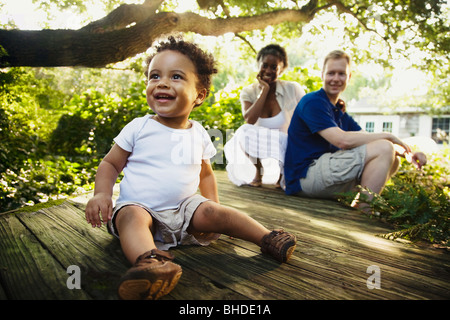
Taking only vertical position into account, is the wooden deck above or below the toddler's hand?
below

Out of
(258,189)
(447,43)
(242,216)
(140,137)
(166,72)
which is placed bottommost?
(258,189)

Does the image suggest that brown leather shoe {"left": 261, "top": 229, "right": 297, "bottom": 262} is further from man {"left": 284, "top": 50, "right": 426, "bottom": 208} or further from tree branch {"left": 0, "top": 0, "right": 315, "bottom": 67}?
tree branch {"left": 0, "top": 0, "right": 315, "bottom": 67}

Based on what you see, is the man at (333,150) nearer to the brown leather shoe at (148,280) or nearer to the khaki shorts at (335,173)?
the khaki shorts at (335,173)

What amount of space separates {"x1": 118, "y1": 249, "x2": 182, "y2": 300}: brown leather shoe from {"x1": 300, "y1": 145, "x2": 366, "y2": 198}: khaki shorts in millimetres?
2133

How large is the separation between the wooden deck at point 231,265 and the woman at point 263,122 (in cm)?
183

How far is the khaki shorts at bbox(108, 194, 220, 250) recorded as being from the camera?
5.15 feet

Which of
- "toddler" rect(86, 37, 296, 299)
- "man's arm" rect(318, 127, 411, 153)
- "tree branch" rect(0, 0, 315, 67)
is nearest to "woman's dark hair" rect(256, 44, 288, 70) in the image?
"tree branch" rect(0, 0, 315, 67)

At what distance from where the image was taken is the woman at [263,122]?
3906 millimetres


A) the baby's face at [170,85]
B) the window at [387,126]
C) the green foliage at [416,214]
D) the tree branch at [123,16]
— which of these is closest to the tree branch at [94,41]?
the tree branch at [123,16]

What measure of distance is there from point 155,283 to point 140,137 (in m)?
0.85

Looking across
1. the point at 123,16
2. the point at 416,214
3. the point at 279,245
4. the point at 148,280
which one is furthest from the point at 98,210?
the point at 123,16
